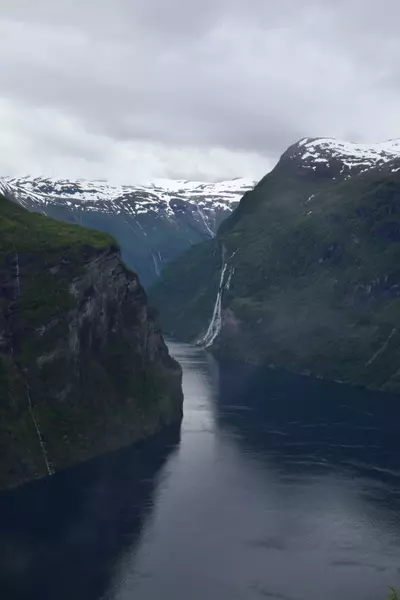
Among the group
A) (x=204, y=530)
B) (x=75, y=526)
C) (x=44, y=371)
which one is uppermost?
(x=44, y=371)

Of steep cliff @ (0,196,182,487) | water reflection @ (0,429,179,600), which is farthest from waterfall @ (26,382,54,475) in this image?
water reflection @ (0,429,179,600)

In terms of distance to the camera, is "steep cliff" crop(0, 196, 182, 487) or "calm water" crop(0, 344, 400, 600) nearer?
"calm water" crop(0, 344, 400, 600)

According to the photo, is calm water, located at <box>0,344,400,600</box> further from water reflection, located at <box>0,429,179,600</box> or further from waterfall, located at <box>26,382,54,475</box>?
waterfall, located at <box>26,382,54,475</box>

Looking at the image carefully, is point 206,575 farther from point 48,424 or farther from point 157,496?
point 48,424

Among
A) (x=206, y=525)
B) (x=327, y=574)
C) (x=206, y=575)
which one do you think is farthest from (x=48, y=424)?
(x=327, y=574)

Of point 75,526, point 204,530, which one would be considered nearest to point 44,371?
point 75,526

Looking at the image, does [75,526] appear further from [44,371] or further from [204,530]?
[44,371]
